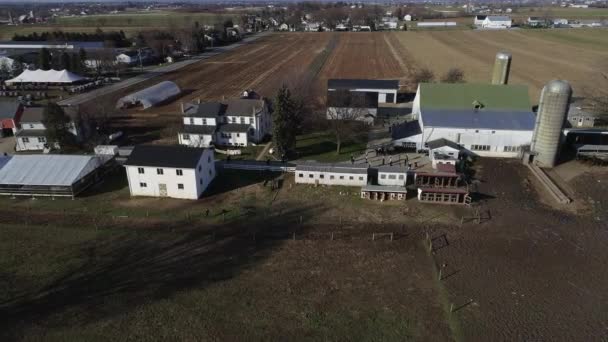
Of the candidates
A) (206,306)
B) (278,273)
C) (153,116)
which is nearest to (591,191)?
(278,273)

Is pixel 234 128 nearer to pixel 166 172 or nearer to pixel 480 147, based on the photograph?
pixel 166 172

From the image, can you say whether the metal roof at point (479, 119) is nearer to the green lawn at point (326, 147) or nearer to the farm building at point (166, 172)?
the green lawn at point (326, 147)

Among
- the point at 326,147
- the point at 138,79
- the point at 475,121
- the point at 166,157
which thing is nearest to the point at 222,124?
the point at 326,147

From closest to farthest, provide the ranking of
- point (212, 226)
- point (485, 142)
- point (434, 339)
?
point (434, 339)
point (212, 226)
point (485, 142)

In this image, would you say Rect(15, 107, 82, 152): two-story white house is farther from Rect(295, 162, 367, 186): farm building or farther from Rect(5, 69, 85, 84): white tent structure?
Rect(5, 69, 85, 84): white tent structure

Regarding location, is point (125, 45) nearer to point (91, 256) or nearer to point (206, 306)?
point (91, 256)

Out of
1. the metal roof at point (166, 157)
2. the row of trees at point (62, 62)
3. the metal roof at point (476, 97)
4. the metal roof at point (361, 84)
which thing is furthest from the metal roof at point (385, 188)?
the row of trees at point (62, 62)

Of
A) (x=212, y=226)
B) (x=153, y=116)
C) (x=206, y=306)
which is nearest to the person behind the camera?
(x=206, y=306)
